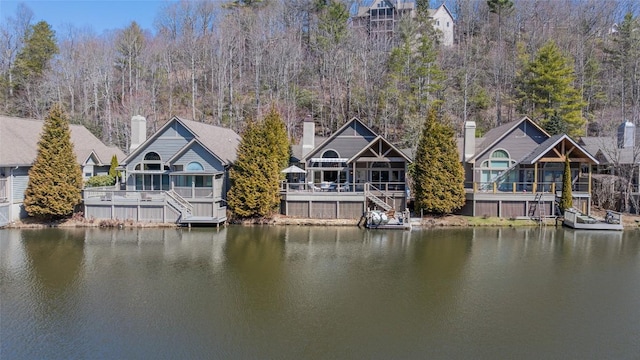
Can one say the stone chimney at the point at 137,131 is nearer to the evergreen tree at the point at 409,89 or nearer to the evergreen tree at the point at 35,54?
the evergreen tree at the point at 409,89

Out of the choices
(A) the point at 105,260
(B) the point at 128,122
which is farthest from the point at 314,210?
(B) the point at 128,122

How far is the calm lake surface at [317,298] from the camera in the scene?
10.8 m

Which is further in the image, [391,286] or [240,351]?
[391,286]

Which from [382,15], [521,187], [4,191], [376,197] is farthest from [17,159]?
[382,15]

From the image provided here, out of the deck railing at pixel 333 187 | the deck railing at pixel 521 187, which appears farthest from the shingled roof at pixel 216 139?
the deck railing at pixel 521 187

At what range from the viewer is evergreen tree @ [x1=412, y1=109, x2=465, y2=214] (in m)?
27.8

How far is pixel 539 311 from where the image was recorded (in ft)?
43.0

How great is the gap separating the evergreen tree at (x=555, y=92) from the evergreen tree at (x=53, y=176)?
126ft

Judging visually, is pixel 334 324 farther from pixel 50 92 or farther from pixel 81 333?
pixel 50 92

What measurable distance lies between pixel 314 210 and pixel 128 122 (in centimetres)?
2757

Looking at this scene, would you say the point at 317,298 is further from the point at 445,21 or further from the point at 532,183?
the point at 445,21

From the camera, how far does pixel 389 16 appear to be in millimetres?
61438

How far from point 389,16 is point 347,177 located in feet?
125

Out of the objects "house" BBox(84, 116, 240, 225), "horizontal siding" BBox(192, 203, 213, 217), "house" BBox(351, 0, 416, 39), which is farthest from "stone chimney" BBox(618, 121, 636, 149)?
"house" BBox(351, 0, 416, 39)
